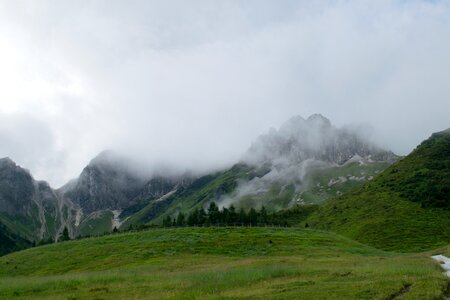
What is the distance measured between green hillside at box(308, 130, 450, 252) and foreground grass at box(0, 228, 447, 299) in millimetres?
35704

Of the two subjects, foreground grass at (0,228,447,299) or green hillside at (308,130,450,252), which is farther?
green hillside at (308,130,450,252)

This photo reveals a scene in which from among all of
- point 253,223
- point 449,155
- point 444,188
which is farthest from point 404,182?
point 253,223

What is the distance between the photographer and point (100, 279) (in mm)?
46125

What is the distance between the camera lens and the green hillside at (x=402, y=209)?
119m

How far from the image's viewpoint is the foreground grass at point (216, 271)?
30.1 m

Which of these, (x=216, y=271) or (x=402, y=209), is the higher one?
(x=402, y=209)

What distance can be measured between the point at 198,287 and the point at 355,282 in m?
12.9

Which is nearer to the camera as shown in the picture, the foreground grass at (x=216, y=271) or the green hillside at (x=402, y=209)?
the foreground grass at (x=216, y=271)

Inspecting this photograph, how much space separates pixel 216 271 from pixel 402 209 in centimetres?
11189

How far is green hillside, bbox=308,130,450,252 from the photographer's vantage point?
119m

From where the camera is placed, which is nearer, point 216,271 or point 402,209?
point 216,271

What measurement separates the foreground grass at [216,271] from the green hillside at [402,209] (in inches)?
1406

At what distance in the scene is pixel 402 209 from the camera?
14150 centimetres

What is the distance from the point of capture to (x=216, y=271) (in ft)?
156
